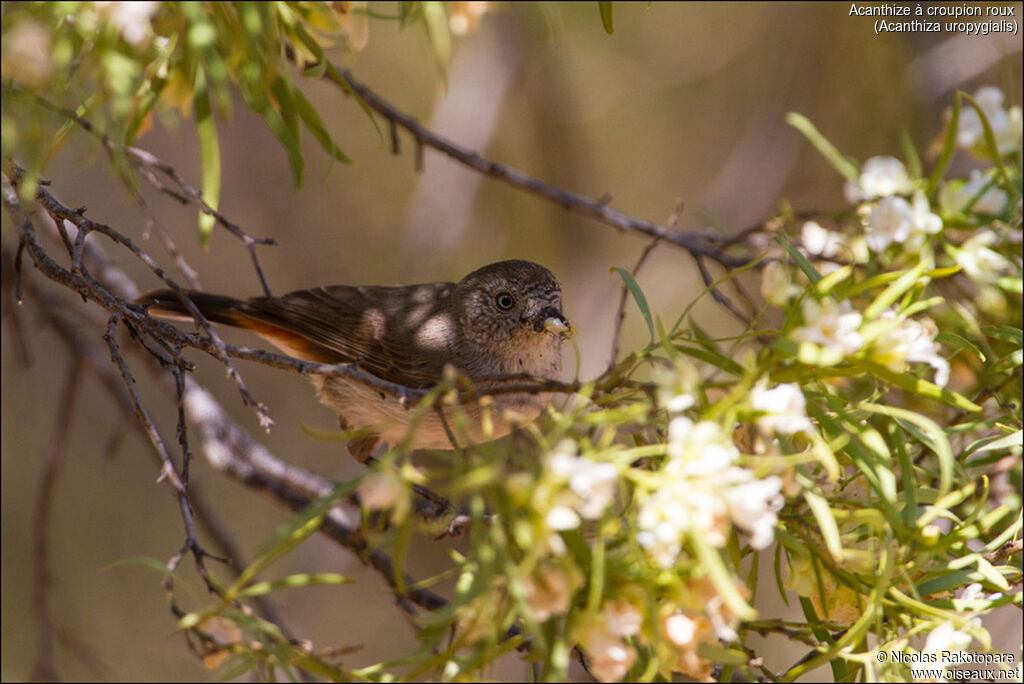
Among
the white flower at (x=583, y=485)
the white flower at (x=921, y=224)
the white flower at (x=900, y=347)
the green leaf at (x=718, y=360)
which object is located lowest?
the white flower at (x=583, y=485)

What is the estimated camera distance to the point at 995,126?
2885 mm

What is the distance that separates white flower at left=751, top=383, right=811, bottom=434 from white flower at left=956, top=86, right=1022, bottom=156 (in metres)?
1.75

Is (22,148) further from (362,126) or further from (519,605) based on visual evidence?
(362,126)

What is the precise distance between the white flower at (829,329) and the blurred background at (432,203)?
3998 millimetres

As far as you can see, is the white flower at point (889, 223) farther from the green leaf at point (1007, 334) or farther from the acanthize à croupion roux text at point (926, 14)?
the acanthize à croupion roux text at point (926, 14)

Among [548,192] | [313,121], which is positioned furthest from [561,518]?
[548,192]

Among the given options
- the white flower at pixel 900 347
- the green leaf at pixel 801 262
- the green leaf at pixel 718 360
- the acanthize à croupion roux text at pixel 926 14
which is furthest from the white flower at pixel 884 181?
the acanthize à croupion roux text at pixel 926 14

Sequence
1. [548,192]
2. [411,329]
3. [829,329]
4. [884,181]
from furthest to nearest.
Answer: [411,329] < [548,192] < [884,181] < [829,329]

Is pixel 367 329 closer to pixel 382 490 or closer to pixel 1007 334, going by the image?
pixel 1007 334

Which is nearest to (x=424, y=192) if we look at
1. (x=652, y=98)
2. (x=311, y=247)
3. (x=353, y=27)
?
(x=311, y=247)

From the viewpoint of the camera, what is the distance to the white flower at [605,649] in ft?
4.64

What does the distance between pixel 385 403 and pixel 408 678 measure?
6.22ft

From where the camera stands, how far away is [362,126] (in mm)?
7586

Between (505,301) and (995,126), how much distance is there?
184cm
